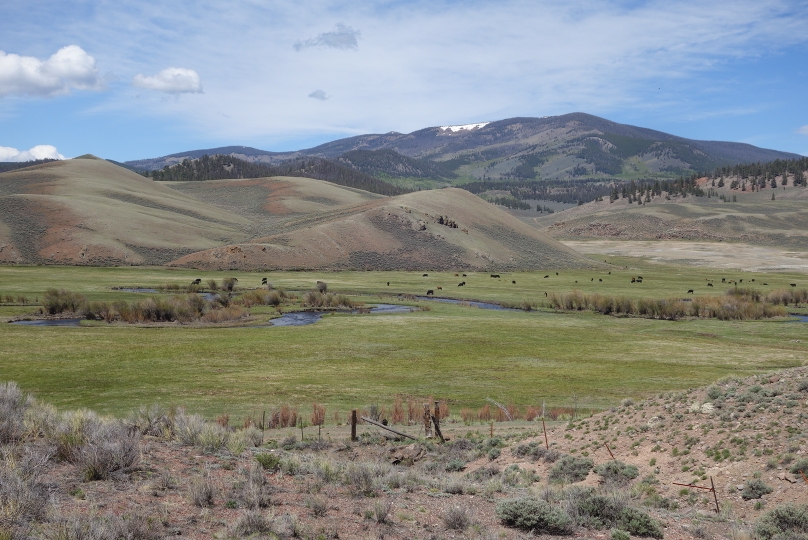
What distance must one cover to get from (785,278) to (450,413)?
11098 cm

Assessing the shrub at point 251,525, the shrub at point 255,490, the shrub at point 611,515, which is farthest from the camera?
the shrub at point 611,515

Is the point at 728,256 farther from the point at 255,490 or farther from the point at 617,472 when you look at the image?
the point at 255,490

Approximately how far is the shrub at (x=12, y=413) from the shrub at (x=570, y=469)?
15.6m

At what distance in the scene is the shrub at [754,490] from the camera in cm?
1703

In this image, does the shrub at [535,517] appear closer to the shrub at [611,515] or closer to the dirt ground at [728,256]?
the shrub at [611,515]

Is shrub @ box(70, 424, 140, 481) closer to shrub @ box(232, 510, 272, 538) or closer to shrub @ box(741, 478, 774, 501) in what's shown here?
shrub @ box(232, 510, 272, 538)

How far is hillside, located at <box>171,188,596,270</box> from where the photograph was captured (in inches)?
Answer: 5482

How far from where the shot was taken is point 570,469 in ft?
67.5

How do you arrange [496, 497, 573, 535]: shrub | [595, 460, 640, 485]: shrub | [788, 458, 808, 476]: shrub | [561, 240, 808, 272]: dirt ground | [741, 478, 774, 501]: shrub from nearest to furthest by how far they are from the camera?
[496, 497, 573, 535]: shrub → [741, 478, 774, 501]: shrub → [788, 458, 808, 476]: shrub → [595, 460, 640, 485]: shrub → [561, 240, 808, 272]: dirt ground

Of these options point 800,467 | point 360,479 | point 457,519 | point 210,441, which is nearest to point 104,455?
point 210,441

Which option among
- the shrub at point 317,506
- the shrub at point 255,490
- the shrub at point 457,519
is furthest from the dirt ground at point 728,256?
the shrub at point 317,506

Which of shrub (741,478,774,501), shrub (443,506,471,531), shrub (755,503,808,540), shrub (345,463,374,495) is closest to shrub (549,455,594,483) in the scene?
shrub (741,478,774,501)

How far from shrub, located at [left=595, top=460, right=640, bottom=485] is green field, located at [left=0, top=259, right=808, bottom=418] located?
42.2 feet

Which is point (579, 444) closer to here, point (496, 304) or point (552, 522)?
point (552, 522)
